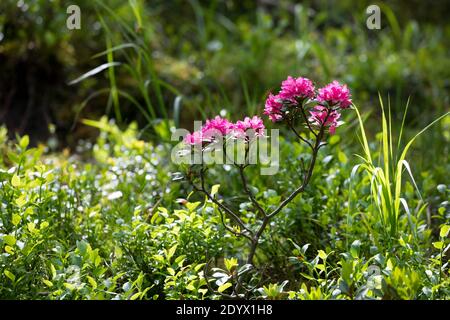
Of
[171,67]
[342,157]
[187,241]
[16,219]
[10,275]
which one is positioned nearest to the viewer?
[10,275]

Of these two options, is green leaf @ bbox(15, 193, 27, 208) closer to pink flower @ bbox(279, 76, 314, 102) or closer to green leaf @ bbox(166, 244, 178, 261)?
green leaf @ bbox(166, 244, 178, 261)

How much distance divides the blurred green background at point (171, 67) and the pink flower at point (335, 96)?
110 cm

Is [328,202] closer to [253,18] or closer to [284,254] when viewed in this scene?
[284,254]

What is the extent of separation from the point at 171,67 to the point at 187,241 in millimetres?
2372

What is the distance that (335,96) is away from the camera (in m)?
1.71

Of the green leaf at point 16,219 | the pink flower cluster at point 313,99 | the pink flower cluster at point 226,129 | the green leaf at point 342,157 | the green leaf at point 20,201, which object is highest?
the pink flower cluster at point 313,99

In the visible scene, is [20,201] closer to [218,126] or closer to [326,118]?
[218,126]

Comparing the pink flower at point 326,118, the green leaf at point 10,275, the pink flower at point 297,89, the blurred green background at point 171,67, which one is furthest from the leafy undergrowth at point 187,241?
the blurred green background at point 171,67

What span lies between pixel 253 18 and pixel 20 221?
4367mm

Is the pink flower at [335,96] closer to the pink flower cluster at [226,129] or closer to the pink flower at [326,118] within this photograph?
the pink flower at [326,118]

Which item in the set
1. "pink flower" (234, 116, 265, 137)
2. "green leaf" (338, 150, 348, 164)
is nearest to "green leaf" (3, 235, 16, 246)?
"pink flower" (234, 116, 265, 137)

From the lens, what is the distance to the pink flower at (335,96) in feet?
5.59

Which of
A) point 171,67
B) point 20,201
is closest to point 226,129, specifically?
point 20,201

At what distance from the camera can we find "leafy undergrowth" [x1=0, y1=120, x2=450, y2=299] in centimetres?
172
